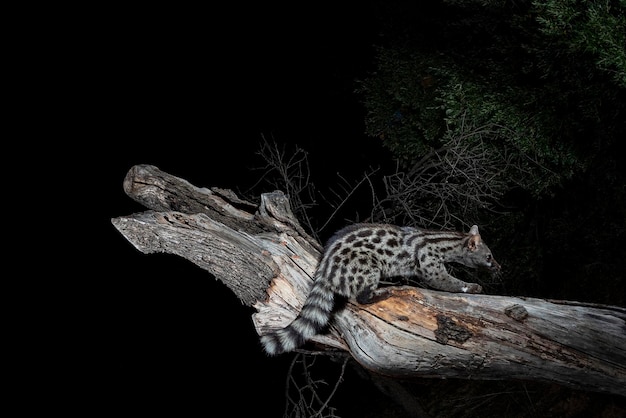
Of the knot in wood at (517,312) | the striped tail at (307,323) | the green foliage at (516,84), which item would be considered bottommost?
the striped tail at (307,323)

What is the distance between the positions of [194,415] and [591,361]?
506 cm

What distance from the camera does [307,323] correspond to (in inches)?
185

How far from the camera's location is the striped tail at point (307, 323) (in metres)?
4.69

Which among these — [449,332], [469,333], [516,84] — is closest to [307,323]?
[449,332]

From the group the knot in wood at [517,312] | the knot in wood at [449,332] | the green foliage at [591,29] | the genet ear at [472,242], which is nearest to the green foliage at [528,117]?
the green foliage at [591,29]

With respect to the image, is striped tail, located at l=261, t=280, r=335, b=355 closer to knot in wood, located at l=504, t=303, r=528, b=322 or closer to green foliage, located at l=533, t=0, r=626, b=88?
knot in wood, located at l=504, t=303, r=528, b=322

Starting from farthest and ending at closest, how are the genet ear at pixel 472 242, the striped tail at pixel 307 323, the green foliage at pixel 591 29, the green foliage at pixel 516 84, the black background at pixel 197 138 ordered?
the black background at pixel 197 138
the green foliage at pixel 516 84
the green foliage at pixel 591 29
the genet ear at pixel 472 242
the striped tail at pixel 307 323

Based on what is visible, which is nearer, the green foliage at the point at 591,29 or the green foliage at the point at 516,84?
the green foliage at the point at 591,29

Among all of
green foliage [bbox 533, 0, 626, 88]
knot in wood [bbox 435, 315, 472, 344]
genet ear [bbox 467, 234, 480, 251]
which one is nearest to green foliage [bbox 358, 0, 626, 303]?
green foliage [bbox 533, 0, 626, 88]

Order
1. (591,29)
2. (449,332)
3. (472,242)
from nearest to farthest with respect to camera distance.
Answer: (449,332), (472,242), (591,29)

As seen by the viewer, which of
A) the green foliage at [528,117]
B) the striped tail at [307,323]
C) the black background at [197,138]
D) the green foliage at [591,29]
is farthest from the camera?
the black background at [197,138]

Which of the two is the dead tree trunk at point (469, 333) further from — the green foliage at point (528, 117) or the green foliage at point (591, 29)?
the green foliage at point (591, 29)

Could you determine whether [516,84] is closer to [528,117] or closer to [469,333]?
[528,117]

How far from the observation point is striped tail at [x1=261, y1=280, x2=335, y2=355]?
469 centimetres
